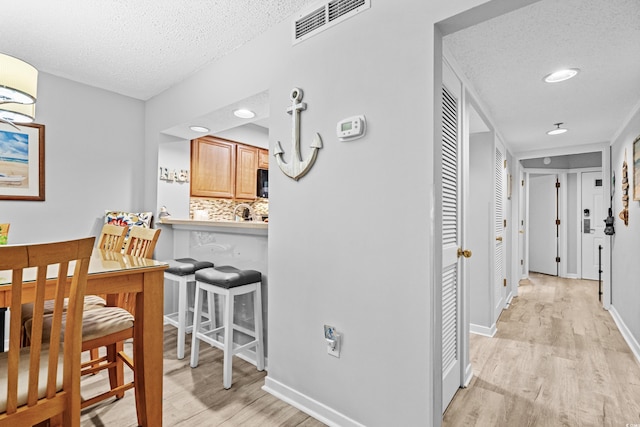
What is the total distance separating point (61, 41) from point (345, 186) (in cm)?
237

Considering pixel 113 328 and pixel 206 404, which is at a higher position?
pixel 113 328

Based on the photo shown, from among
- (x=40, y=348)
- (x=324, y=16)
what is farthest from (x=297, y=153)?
(x=40, y=348)

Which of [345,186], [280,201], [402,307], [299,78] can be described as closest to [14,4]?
[299,78]

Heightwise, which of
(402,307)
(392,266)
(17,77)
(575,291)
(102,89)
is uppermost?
(102,89)

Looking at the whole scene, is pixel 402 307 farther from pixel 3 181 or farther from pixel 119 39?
pixel 3 181

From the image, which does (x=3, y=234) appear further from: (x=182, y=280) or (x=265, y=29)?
(x=265, y=29)

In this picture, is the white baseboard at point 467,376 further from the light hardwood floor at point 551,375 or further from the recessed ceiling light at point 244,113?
the recessed ceiling light at point 244,113

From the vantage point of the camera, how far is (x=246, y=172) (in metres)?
4.28

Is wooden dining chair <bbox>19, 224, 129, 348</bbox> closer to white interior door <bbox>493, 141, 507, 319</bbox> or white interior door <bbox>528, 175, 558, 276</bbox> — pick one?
white interior door <bbox>493, 141, 507, 319</bbox>

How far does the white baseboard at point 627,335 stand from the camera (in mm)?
2645

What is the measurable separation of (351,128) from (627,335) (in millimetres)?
3335

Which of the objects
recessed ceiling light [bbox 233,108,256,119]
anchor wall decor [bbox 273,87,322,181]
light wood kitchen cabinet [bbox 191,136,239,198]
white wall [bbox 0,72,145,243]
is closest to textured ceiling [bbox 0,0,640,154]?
recessed ceiling light [bbox 233,108,256,119]

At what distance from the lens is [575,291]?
492 cm

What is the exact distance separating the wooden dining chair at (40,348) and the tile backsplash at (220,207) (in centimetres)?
254
